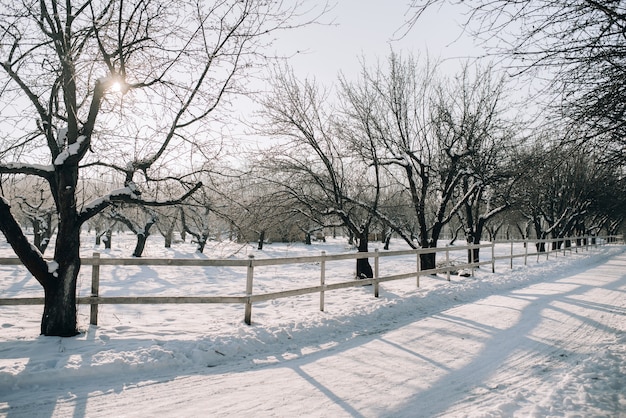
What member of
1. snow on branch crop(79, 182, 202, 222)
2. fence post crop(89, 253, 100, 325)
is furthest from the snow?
snow on branch crop(79, 182, 202, 222)

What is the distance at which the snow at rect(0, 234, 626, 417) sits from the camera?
155 inches

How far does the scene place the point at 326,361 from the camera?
5.34 m

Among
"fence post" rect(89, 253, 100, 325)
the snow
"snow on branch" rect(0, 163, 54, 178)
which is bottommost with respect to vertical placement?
the snow

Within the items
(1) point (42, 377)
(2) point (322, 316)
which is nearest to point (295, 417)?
(1) point (42, 377)

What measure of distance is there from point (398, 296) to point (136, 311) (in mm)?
6575

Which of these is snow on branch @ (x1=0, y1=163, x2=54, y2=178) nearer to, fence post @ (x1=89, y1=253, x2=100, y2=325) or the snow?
fence post @ (x1=89, y1=253, x2=100, y2=325)

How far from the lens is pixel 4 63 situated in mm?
6016

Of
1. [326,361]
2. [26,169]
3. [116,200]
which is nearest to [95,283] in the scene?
[116,200]

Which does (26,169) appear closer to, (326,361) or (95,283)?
(95,283)

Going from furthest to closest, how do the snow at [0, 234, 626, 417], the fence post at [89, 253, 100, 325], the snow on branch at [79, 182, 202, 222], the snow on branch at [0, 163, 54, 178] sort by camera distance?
the fence post at [89, 253, 100, 325]
the snow on branch at [79, 182, 202, 222]
the snow on branch at [0, 163, 54, 178]
the snow at [0, 234, 626, 417]

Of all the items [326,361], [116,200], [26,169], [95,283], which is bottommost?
[326,361]

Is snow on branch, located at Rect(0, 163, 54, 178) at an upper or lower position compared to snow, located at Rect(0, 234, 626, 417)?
upper

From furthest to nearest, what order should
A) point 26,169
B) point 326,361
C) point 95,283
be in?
point 95,283 → point 26,169 → point 326,361

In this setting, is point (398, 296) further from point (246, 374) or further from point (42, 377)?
point (42, 377)
